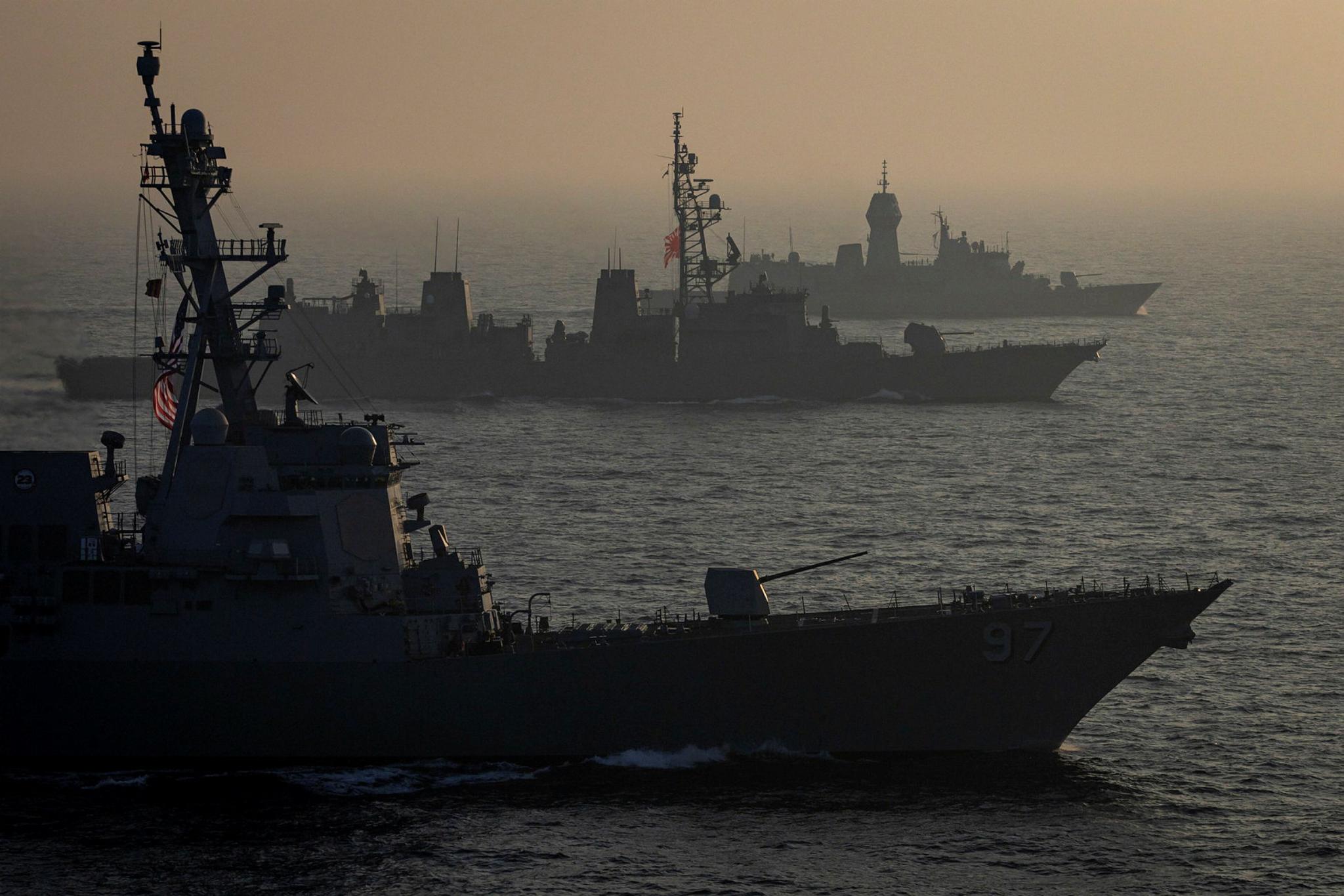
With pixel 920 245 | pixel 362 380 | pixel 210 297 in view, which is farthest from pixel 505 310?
pixel 920 245

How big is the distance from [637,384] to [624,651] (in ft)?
152

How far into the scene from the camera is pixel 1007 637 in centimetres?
2752

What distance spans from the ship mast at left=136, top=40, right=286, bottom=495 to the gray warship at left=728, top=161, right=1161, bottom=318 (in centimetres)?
8249

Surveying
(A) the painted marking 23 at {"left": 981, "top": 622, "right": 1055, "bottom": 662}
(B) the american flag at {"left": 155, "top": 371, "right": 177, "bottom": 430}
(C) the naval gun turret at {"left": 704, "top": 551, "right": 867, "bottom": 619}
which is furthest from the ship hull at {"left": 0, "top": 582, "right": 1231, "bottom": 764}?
(B) the american flag at {"left": 155, "top": 371, "right": 177, "bottom": 430}

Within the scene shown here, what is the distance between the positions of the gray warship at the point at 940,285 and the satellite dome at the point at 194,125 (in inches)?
3255

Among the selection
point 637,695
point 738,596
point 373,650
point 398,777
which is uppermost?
point 738,596

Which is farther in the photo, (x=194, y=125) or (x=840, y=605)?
(x=840, y=605)

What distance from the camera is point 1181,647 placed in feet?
91.5

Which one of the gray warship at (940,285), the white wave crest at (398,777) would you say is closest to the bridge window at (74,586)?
the white wave crest at (398,777)

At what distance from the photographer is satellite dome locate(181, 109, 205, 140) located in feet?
94.1

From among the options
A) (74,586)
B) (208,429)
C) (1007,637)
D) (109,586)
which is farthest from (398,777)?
(1007,637)

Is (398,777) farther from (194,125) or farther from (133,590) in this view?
(194,125)

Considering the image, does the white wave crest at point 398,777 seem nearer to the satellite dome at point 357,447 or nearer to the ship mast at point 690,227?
the satellite dome at point 357,447

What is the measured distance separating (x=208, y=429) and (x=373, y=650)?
Answer: 4.32m
